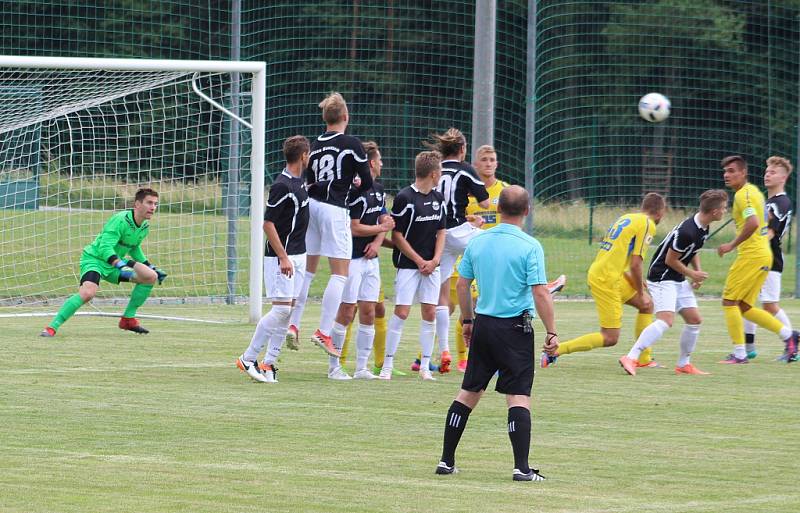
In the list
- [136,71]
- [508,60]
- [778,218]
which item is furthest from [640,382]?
[508,60]

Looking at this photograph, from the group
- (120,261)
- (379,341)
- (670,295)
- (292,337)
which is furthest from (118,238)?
(670,295)

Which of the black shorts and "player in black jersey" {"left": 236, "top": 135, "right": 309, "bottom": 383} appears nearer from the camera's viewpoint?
the black shorts

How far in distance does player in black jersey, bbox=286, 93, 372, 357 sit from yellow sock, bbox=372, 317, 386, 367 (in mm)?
862

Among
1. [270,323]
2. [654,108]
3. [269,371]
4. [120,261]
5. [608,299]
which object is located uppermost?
[654,108]

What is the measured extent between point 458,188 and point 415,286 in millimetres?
1063

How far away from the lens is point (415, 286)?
11.1m

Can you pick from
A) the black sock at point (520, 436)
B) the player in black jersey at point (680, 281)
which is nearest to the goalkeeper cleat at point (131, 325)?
the player in black jersey at point (680, 281)

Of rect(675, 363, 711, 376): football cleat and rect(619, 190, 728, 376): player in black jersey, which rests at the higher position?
rect(619, 190, 728, 376): player in black jersey

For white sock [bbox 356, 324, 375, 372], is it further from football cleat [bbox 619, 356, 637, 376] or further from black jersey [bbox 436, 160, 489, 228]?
football cleat [bbox 619, 356, 637, 376]

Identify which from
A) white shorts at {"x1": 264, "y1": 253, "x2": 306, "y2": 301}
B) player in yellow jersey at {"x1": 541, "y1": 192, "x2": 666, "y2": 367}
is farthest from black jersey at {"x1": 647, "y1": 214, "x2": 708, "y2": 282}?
white shorts at {"x1": 264, "y1": 253, "x2": 306, "y2": 301}

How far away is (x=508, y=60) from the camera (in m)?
22.2

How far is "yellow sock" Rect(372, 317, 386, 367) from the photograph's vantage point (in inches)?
460

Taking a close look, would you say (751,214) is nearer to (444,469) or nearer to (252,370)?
(252,370)

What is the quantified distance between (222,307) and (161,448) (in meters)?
10.7
